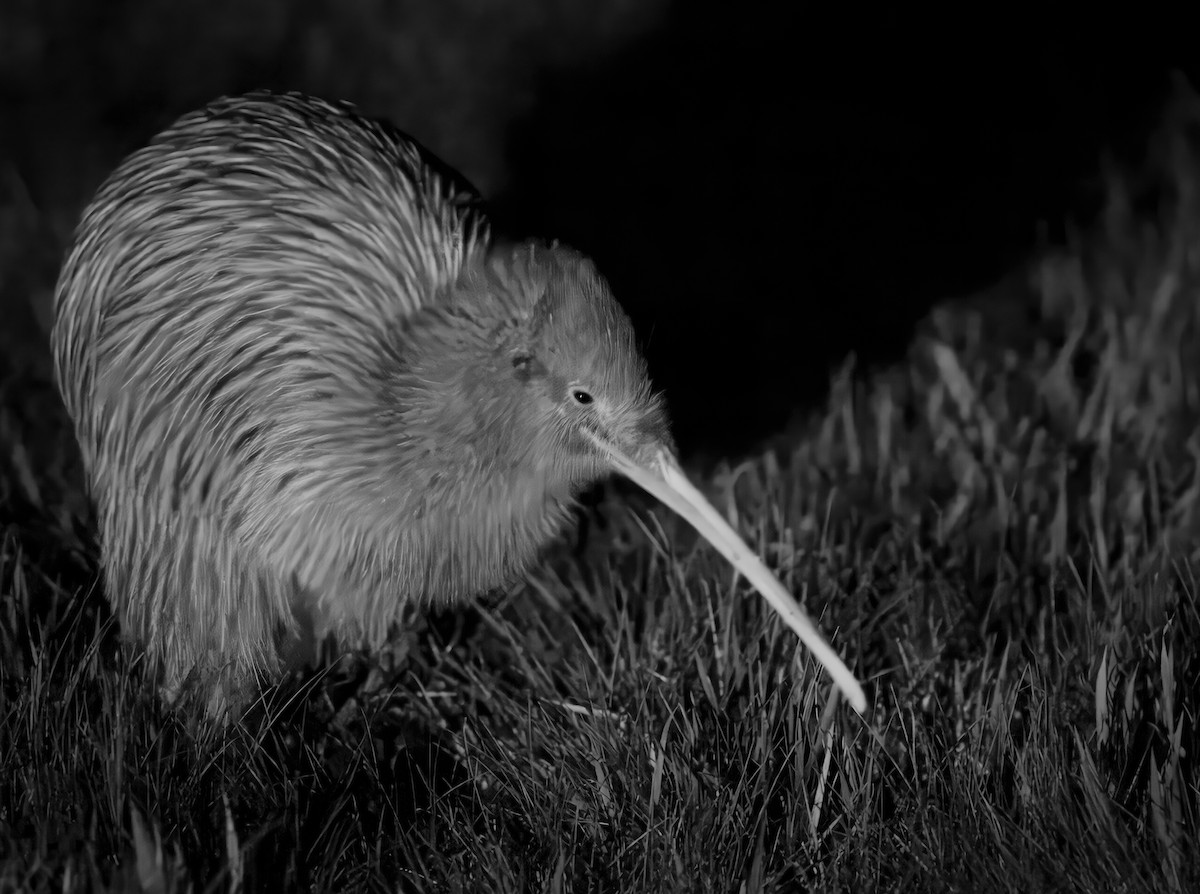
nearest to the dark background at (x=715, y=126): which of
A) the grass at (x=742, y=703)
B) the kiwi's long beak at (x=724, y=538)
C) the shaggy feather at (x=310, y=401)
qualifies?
the grass at (x=742, y=703)

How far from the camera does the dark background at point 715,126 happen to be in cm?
511

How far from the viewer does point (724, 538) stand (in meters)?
2.85

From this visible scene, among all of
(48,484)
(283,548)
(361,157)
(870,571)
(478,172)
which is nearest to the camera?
(283,548)

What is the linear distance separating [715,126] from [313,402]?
3.01m

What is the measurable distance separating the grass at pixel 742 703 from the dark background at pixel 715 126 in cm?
72

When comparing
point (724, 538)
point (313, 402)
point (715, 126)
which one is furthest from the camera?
point (715, 126)

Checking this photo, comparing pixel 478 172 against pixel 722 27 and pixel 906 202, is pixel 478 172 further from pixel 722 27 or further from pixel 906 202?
pixel 906 202

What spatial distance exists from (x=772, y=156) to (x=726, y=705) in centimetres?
298

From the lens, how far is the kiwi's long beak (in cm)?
275

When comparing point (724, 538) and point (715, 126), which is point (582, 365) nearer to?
point (724, 538)

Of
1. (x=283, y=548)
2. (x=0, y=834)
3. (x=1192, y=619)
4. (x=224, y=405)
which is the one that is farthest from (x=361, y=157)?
(x=1192, y=619)

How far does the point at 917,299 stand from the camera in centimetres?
527

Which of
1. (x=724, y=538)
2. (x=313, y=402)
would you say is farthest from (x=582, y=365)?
(x=313, y=402)

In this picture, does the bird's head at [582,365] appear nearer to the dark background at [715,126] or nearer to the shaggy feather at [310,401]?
the shaggy feather at [310,401]
